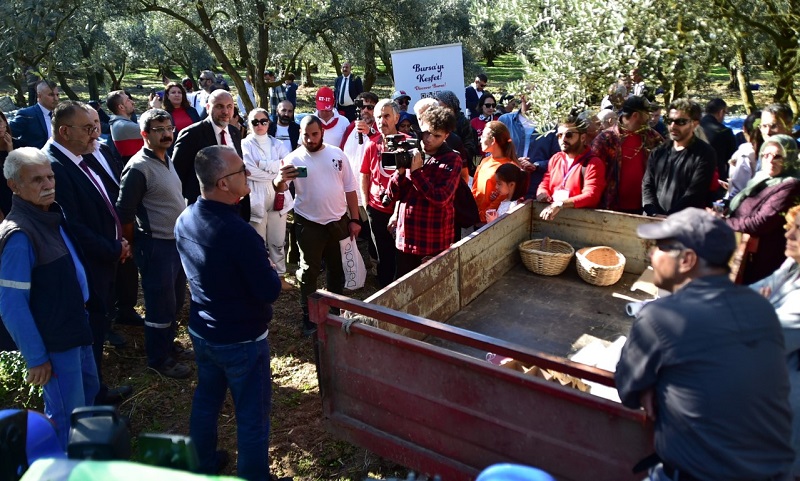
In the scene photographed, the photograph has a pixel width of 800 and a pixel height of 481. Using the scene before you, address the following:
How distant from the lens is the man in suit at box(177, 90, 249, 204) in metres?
5.67

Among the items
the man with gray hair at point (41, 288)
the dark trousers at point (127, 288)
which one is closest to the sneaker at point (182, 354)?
the dark trousers at point (127, 288)

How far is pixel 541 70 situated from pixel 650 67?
0.74 meters

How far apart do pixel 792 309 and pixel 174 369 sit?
4.40 meters

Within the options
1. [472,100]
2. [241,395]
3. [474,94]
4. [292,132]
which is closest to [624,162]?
[241,395]

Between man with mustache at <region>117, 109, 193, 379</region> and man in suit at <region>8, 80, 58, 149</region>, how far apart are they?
2.75 m

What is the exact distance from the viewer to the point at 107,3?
34.0 ft

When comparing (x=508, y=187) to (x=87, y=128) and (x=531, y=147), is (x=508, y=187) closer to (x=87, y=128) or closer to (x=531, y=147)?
(x=531, y=147)

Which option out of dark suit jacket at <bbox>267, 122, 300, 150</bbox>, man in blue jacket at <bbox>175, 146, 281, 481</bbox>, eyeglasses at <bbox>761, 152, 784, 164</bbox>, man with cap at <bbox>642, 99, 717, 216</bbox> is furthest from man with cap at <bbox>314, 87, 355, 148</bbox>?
eyeglasses at <bbox>761, 152, 784, 164</bbox>

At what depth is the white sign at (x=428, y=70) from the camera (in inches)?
443

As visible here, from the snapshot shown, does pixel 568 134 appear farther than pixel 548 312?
Yes

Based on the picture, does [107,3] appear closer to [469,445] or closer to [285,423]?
[285,423]

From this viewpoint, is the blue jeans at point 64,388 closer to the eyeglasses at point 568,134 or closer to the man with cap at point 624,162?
the eyeglasses at point 568,134

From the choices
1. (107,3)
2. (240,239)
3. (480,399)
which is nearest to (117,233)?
(240,239)

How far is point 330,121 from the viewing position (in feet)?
25.4
